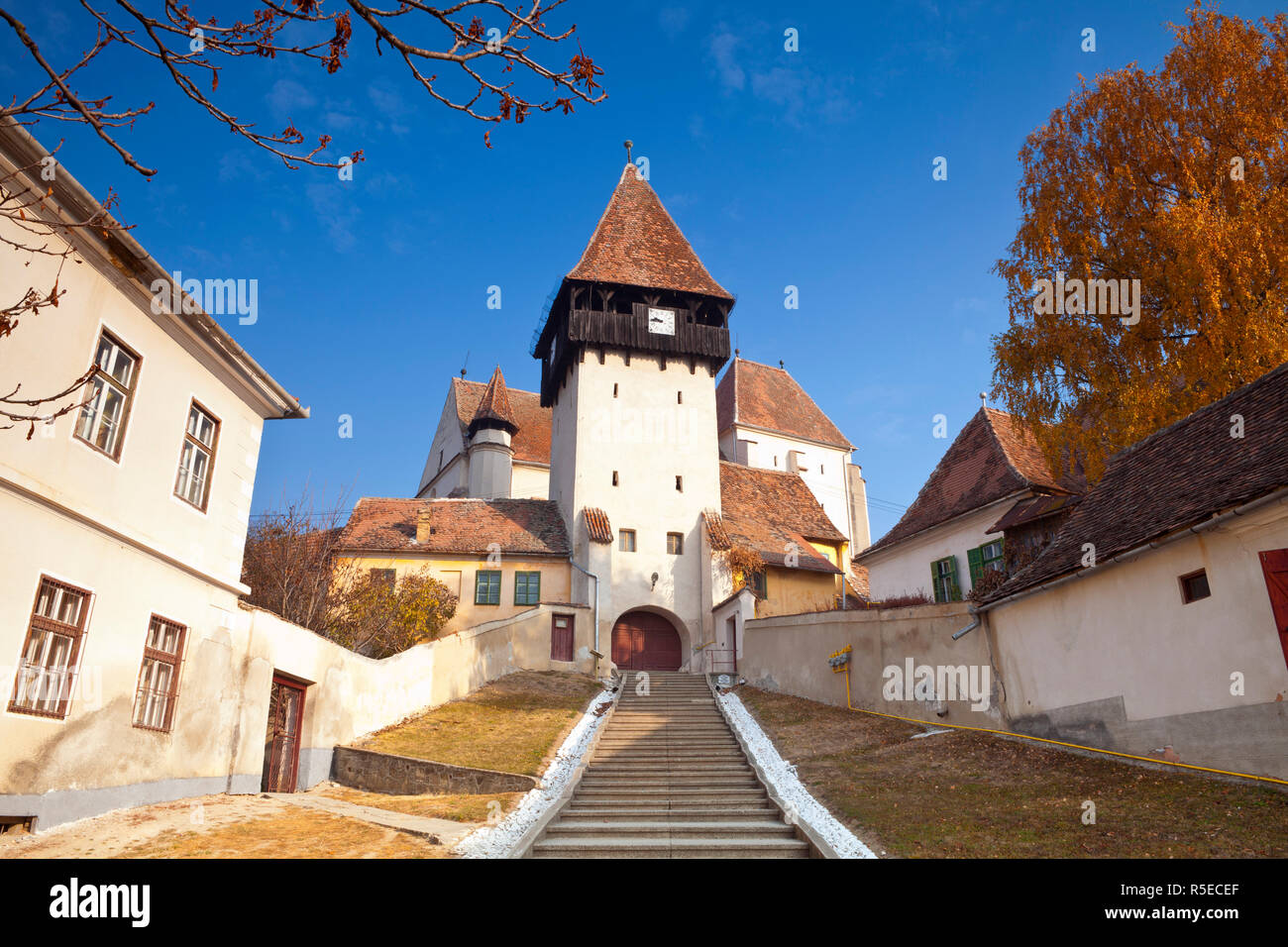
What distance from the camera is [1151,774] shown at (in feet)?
37.2

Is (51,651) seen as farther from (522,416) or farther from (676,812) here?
(522,416)

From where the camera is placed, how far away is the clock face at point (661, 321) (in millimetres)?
35625

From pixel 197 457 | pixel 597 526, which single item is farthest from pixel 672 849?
pixel 597 526

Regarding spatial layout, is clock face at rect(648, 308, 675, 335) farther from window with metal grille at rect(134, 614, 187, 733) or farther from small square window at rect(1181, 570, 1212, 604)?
small square window at rect(1181, 570, 1212, 604)

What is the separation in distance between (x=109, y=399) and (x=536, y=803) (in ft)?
26.8

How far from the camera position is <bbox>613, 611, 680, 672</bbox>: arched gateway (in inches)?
1283

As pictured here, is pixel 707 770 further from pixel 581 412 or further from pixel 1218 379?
pixel 581 412

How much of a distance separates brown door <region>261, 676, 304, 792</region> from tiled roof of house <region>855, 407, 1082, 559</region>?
55.7ft

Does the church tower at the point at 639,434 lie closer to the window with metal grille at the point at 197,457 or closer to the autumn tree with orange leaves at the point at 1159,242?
the autumn tree with orange leaves at the point at 1159,242

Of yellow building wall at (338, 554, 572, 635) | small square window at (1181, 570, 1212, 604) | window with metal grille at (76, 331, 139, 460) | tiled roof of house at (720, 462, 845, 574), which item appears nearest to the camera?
window with metal grille at (76, 331, 139, 460)

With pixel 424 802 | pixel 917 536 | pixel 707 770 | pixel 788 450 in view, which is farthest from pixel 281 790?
pixel 788 450

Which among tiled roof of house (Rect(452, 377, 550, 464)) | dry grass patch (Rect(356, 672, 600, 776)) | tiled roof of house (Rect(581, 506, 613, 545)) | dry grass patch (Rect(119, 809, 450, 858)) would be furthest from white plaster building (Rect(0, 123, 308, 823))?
tiled roof of house (Rect(452, 377, 550, 464))

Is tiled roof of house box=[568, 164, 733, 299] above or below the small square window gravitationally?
above
